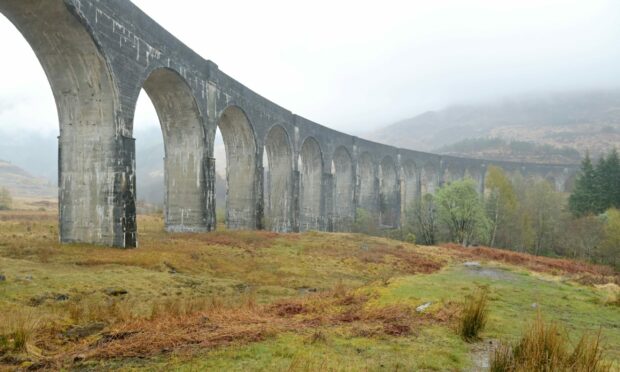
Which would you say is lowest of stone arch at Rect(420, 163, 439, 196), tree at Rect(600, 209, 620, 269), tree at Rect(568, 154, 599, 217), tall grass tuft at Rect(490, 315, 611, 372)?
tree at Rect(600, 209, 620, 269)

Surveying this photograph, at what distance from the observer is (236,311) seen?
8703 millimetres

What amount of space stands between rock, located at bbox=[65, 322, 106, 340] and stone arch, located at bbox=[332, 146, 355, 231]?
45118mm

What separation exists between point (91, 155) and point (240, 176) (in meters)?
16.6

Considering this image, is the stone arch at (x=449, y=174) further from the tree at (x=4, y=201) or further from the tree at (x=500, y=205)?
the tree at (x=4, y=201)

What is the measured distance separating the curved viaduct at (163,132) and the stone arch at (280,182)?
0.10m

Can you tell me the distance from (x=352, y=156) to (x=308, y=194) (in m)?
8.76

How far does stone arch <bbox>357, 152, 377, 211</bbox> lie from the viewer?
188ft

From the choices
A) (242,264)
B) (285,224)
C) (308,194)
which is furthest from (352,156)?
(242,264)

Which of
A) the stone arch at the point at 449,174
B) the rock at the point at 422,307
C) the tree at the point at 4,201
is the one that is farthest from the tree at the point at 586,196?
the tree at the point at 4,201

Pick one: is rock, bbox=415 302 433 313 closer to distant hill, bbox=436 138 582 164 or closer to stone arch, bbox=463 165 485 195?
stone arch, bbox=463 165 485 195

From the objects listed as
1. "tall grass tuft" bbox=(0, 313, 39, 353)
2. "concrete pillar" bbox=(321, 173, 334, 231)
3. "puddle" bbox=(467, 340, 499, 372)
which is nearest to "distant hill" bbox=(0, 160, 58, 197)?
"concrete pillar" bbox=(321, 173, 334, 231)

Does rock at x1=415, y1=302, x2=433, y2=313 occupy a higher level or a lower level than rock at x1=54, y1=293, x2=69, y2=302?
lower

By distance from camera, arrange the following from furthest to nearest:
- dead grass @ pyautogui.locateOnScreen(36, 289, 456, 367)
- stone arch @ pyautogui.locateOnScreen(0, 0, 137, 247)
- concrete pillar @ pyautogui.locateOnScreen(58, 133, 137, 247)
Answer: concrete pillar @ pyautogui.locateOnScreen(58, 133, 137, 247) → stone arch @ pyautogui.locateOnScreen(0, 0, 137, 247) → dead grass @ pyautogui.locateOnScreen(36, 289, 456, 367)

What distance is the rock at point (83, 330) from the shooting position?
6.57m
